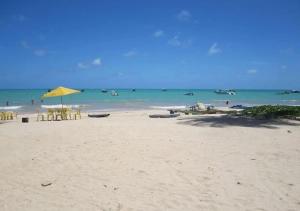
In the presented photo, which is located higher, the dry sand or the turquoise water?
the dry sand

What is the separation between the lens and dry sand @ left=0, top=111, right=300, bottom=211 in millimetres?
4734

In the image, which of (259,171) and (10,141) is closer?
(259,171)

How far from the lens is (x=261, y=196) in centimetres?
487

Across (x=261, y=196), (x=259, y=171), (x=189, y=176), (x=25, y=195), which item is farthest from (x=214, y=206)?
(x=25, y=195)

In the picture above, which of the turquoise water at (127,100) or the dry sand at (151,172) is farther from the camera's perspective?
the turquoise water at (127,100)

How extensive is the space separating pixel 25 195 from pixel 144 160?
2938 mm

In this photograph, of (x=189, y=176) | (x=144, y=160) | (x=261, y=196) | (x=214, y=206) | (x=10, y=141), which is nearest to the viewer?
(x=214, y=206)

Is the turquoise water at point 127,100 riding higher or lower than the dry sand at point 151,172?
lower

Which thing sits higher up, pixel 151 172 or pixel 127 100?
pixel 151 172

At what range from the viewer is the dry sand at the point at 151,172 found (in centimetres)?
473

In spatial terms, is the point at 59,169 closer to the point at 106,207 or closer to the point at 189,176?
the point at 106,207

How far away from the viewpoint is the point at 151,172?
20.4 feet

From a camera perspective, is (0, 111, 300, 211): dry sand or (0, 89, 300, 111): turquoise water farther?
(0, 89, 300, 111): turquoise water

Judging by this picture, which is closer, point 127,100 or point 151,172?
point 151,172
